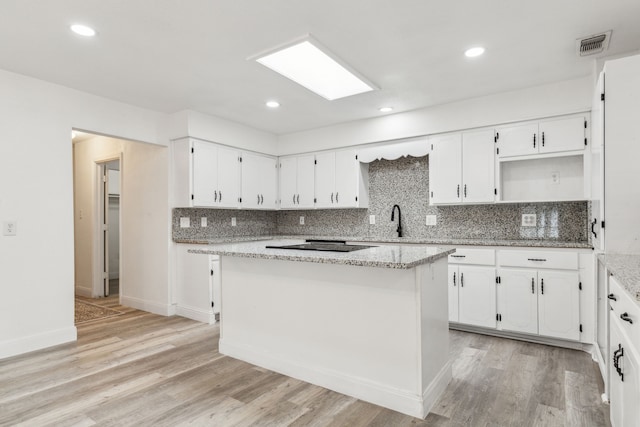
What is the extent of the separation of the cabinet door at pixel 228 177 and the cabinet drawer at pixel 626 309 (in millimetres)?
3912

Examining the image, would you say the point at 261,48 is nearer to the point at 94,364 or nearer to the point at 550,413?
the point at 94,364

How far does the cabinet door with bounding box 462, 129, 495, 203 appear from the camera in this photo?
3.80m

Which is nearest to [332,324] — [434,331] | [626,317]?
[434,331]

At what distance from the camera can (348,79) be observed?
10.8ft

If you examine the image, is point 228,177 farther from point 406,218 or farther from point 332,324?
point 332,324

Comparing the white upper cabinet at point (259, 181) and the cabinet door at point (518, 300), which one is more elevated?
the white upper cabinet at point (259, 181)

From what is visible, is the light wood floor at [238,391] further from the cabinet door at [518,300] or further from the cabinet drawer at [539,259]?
the cabinet drawer at [539,259]

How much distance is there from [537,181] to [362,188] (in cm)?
201

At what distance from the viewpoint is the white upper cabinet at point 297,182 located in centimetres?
521

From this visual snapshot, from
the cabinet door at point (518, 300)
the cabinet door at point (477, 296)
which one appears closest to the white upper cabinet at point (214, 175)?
the cabinet door at point (477, 296)

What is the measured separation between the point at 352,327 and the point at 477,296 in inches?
72.1

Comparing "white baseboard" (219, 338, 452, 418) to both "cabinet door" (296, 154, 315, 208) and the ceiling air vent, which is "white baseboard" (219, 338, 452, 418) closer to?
the ceiling air vent

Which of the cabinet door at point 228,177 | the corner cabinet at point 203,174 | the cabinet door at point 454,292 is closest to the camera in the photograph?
the cabinet door at point 454,292

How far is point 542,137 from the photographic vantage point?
139 inches
